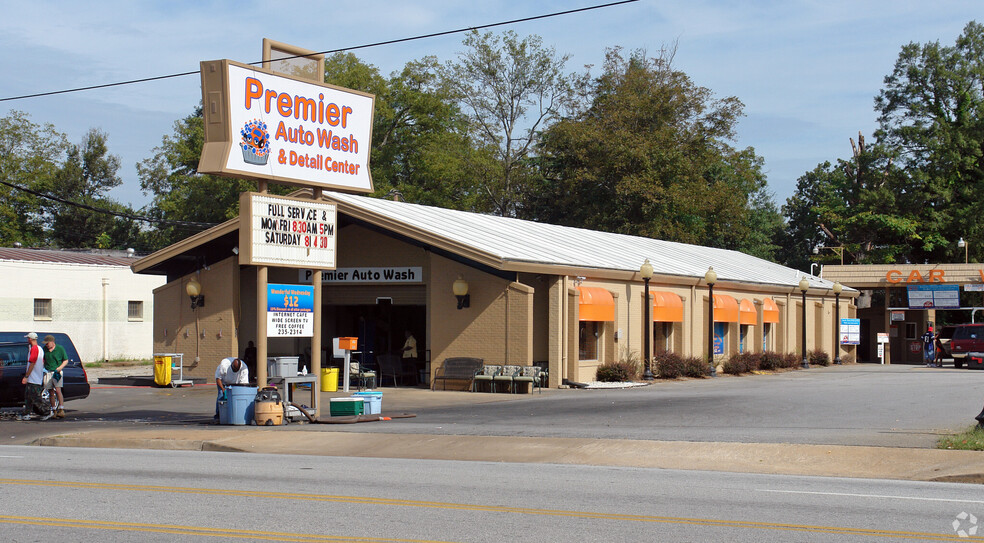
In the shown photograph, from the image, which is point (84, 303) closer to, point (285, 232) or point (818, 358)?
point (285, 232)

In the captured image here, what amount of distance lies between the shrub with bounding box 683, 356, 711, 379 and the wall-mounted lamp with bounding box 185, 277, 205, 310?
15554 mm

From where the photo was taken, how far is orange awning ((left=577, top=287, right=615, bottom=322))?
93.0 feet

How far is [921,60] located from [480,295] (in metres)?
50.6

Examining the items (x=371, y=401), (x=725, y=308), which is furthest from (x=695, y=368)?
(x=371, y=401)

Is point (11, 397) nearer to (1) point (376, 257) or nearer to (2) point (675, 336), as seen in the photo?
(1) point (376, 257)

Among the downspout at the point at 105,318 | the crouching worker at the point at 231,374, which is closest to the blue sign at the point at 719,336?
the crouching worker at the point at 231,374

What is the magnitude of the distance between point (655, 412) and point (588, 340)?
9592 millimetres

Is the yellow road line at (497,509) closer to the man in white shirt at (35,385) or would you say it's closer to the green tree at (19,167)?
the man in white shirt at (35,385)

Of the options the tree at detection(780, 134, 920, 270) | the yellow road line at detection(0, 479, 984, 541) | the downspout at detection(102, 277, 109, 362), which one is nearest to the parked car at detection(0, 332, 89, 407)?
the yellow road line at detection(0, 479, 984, 541)

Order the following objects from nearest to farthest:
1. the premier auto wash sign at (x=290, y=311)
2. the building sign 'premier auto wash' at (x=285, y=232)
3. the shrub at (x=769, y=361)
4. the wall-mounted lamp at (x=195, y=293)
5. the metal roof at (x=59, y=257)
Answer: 1. the building sign 'premier auto wash' at (x=285, y=232)
2. the premier auto wash sign at (x=290, y=311)
3. the wall-mounted lamp at (x=195, y=293)
4. the shrub at (x=769, y=361)
5. the metal roof at (x=59, y=257)

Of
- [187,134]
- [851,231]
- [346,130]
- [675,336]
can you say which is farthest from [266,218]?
[851,231]

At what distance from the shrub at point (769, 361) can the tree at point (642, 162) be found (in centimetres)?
1825

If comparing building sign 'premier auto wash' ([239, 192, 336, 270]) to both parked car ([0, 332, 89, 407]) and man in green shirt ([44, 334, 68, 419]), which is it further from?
parked car ([0, 332, 89, 407])

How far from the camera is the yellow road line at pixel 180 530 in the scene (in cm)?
826
